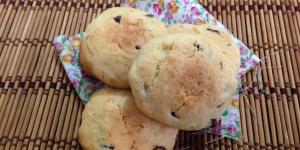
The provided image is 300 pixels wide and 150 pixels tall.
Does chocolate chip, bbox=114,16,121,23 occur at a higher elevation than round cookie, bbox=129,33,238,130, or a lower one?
higher

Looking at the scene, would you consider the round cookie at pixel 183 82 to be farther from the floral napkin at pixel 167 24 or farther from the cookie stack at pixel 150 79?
the floral napkin at pixel 167 24

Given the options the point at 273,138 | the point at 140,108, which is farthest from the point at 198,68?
the point at 273,138

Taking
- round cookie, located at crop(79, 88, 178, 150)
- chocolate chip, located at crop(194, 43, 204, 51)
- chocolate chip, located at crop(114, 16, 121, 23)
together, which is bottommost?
round cookie, located at crop(79, 88, 178, 150)

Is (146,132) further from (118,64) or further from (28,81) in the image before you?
(28,81)

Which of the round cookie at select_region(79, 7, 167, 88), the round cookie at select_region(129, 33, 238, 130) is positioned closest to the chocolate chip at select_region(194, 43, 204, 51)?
the round cookie at select_region(129, 33, 238, 130)

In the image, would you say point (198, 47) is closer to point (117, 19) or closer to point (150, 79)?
point (150, 79)

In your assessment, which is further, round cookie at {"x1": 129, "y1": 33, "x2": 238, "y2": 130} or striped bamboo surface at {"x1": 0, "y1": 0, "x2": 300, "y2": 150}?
striped bamboo surface at {"x1": 0, "y1": 0, "x2": 300, "y2": 150}

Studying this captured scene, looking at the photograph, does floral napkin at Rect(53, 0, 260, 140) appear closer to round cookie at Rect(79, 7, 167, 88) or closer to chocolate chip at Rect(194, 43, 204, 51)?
round cookie at Rect(79, 7, 167, 88)
